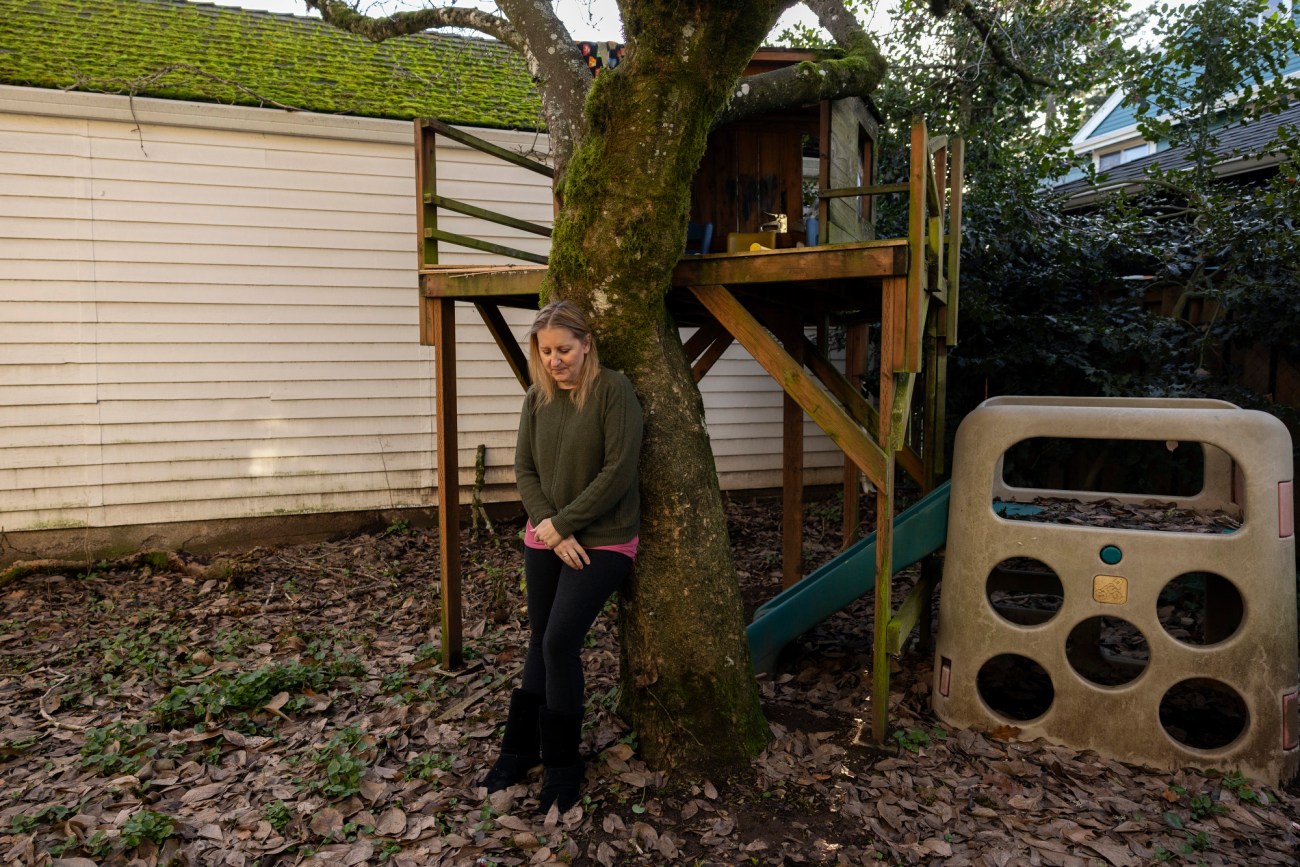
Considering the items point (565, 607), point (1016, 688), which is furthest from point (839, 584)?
point (565, 607)

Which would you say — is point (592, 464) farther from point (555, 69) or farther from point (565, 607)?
point (555, 69)

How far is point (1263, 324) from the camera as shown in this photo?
577 cm

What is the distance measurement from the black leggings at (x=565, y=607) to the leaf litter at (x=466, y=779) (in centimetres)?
46

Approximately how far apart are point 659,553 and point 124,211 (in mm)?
5900

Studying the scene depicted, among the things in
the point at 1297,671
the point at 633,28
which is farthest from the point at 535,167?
the point at 1297,671

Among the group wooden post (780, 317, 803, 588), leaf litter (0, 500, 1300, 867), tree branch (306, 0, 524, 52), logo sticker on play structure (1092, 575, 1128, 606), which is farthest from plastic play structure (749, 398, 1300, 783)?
tree branch (306, 0, 524, 52)

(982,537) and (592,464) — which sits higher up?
(592,464)

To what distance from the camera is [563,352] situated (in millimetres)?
3162

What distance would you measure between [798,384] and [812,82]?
2.32 metres

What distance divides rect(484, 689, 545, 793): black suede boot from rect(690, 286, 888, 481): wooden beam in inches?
65.2

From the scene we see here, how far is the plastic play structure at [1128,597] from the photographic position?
3480mm

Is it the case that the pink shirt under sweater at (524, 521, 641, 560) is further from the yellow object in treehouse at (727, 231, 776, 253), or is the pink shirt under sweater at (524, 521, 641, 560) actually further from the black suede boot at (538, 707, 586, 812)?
the yellow object in treehouse at (727, 231, 776, 253)

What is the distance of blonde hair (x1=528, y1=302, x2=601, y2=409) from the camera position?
3174mm

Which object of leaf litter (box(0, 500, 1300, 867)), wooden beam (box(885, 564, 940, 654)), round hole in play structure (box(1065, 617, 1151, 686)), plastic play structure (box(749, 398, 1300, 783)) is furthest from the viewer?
round hole in play structure (box(1065, 617, 1151, 686))
